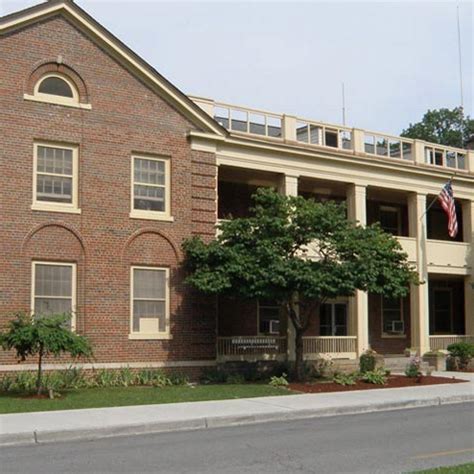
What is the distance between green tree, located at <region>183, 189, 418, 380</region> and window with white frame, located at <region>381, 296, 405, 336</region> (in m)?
9.30

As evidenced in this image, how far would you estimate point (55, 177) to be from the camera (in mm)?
21797

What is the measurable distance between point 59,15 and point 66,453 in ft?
46.7

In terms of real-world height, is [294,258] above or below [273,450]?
above

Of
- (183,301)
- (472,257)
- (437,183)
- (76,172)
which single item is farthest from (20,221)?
(472,257)

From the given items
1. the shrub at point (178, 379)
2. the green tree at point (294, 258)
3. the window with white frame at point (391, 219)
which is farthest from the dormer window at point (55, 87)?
the window with white frame at point (391, 219)

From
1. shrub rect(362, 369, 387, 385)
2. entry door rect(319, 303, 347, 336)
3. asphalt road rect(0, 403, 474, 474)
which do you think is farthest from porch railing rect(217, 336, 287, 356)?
asphalt road rect(0, 403, 474, 474)

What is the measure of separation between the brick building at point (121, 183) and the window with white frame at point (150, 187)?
0.10ft

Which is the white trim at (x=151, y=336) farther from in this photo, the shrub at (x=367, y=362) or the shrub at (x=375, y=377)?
the shrub at (x=367, y=362)

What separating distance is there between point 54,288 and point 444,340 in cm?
1602

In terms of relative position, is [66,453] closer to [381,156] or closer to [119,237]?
[119,237]

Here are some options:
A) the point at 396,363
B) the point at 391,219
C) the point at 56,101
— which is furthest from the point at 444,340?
the point at 56,101

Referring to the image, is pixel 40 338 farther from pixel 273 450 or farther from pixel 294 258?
pixel 273 450

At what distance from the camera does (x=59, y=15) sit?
22.1 meters

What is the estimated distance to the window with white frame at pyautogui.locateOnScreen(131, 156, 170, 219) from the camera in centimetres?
2306
